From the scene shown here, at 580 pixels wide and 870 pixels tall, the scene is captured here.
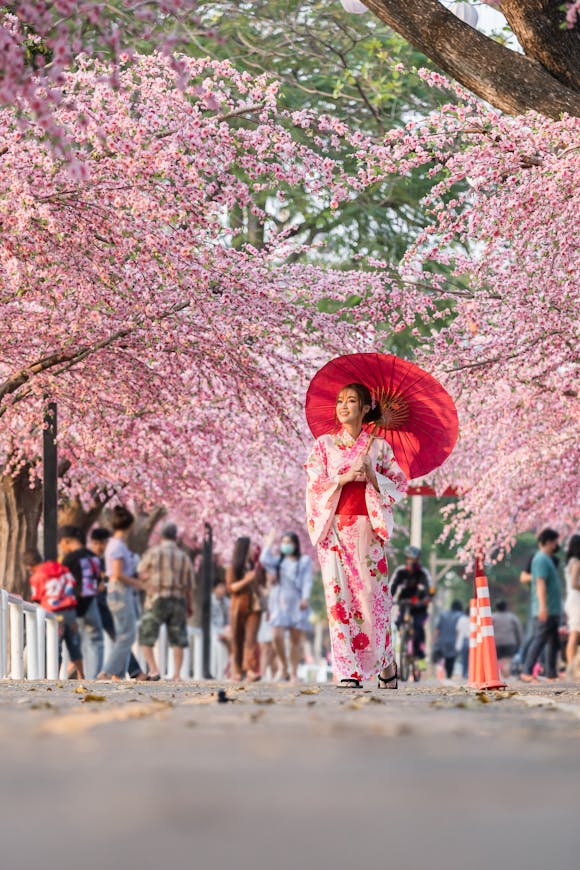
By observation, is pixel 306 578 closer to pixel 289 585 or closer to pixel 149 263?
pixel 289 585

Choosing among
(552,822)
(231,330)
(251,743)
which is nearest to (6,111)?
(231,330)

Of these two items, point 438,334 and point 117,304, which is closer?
point 117,304

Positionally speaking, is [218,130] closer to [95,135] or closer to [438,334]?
[95,135]

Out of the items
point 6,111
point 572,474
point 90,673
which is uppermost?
point 6,111

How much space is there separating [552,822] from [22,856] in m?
1.17

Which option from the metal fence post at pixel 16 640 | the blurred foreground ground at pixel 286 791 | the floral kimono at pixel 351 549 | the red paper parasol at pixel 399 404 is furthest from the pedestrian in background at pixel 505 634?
the blurred foreground ground at pixel 286 791

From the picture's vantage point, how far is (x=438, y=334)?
63.4 feet

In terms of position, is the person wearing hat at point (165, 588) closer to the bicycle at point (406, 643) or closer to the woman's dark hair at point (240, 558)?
the woman's dark hair at point (240, 558)

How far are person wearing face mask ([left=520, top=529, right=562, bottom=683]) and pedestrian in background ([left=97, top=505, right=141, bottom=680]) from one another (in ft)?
15.4

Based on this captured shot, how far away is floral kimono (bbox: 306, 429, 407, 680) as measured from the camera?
41.5ft

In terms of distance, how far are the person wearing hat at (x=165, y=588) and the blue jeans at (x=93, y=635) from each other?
609 mm

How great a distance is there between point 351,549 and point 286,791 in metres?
8.18

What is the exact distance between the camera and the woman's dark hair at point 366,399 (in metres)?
12.8

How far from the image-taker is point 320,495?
41.7ft
